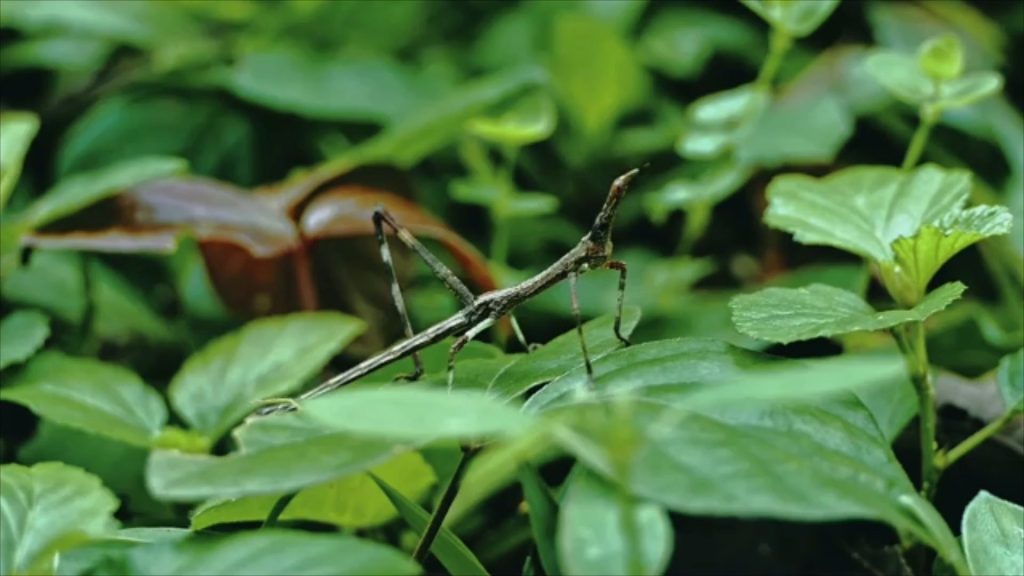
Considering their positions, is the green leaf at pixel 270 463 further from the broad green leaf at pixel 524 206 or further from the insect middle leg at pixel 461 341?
the broad green leaf at pixel 524 206

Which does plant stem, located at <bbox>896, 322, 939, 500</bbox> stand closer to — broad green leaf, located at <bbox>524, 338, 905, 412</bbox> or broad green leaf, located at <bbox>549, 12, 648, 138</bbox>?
broad green leaf, located at <bbox>524, 338, 905, 412</bbox>

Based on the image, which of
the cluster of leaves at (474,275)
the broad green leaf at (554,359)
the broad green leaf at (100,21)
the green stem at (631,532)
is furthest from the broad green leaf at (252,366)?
the broad green leaf at (100,21)

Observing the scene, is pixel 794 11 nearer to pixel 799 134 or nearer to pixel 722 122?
pixel 722 122

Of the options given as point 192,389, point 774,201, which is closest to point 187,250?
point 192,389

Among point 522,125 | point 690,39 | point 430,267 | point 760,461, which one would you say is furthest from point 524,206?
point 760,461

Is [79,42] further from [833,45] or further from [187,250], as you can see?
[833,45]

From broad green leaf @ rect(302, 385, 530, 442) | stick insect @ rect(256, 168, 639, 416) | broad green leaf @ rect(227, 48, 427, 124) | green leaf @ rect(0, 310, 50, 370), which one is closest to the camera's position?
broad green leaf @ rect(302, 385, 530, 442)

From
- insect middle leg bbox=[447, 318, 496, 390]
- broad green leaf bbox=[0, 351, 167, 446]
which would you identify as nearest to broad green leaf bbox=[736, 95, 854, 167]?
insect middle leg bbox=[447, 318, 496, 390]
